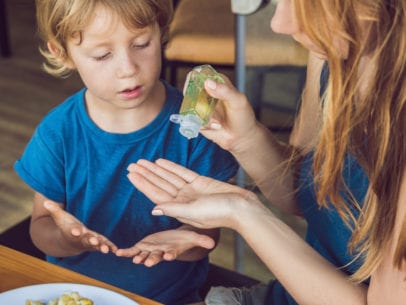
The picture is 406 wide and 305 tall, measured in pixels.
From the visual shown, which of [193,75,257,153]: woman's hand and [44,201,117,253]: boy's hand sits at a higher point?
[193,75,257,153]: woman's hand

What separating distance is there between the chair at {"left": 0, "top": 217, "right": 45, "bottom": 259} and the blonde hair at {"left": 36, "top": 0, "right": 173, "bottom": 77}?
1.43 ft

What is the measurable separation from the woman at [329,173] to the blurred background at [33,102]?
1.44ft

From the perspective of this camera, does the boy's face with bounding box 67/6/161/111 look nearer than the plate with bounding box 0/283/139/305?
No

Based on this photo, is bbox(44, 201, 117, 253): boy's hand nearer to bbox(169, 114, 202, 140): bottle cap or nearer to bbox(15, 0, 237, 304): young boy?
bbox(15, 0, 237, 304): young boy

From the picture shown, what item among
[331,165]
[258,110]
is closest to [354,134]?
[331,165]

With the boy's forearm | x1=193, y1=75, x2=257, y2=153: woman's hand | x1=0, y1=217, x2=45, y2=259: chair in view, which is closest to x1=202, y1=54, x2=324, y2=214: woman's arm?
x1=193, y1=75, x2=257, y2=153: woman's hand

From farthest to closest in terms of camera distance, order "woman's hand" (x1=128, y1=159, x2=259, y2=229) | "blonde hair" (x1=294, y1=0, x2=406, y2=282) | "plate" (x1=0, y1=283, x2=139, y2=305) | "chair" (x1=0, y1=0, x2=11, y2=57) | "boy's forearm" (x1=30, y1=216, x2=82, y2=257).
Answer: "chair" (x1=0, y1=0, x2=11, y2=57)
"boy's forearm" (x1=30, y1=216, x2=82, y2=257)
"woman's hand" (x1=128, y1=159, x2=259, y2=229)
"plate" (x1=0, y1=283, x2=139, y2=305)
"blonde hair" (x1=294, y1=0, x2=406, y2=282)

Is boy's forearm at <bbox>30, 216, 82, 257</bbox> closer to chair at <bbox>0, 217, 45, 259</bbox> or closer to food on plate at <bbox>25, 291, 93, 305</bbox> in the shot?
chair at <bbox>0, 217, 45, 259</bbox>

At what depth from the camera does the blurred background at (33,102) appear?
219 cm

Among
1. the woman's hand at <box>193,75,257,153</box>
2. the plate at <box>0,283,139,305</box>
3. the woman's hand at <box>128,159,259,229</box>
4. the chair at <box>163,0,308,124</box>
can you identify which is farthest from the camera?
the chair at <box>163,0,308,124</box>

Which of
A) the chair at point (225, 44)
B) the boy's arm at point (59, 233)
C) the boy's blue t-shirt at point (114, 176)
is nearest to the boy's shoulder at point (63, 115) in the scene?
the boy's blue t-shirt at point (114, 176)

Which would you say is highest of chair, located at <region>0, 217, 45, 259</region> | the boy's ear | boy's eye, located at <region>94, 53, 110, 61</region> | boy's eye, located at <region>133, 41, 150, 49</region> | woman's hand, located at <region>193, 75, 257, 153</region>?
boy's eye, located at <region>133, 41, 150, 49</region>

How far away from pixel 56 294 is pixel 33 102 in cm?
236

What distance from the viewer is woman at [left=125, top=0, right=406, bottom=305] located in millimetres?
836
